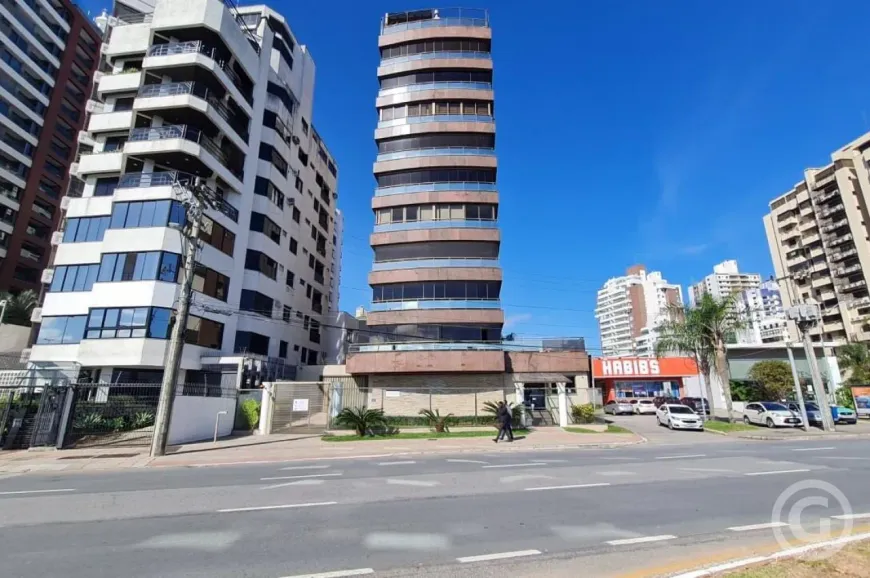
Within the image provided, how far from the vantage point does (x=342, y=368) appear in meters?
33.6

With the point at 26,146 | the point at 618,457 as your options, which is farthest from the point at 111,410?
the point at 26,146

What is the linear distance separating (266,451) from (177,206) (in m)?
19.4

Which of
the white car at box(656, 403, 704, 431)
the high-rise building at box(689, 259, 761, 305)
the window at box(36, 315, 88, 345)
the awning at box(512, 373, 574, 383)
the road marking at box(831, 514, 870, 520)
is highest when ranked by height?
the high-rise building at box(689, 259, 761, 305)

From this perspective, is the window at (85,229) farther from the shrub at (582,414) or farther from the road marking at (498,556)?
the road marking at (498,556)

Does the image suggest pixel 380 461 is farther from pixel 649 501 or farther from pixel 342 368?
pixel 342 368

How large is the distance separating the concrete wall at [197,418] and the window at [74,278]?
14244mm

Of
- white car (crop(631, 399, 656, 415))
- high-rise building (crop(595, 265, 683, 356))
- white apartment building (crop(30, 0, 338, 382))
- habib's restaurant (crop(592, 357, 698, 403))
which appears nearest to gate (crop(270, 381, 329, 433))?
white apartment building (crop(30, 0, 338, 382))

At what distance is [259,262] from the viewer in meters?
35.5

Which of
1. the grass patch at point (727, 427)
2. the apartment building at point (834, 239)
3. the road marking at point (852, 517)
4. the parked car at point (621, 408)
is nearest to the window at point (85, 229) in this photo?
the road marking at point (852, 517)

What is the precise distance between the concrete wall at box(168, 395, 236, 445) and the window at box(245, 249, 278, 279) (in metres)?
13.6

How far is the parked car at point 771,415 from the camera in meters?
26.4

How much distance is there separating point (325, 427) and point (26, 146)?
50.1 metres

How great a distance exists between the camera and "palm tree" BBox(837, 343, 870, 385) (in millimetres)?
39469

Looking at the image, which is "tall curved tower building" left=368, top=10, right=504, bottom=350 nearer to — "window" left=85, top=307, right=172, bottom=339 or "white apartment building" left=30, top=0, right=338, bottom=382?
"white apartment building" left=30, top=0, right=338, bottom=382
